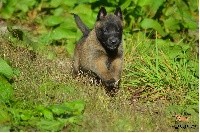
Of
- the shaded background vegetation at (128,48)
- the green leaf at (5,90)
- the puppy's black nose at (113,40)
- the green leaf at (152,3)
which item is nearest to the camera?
the shaded background vegetation at (128,48)

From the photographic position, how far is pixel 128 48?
9.86 m

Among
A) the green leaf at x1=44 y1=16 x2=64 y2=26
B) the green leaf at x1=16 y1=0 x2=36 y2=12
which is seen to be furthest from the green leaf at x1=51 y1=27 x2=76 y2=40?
Result: the green leaf at x1=16 y1=0 x2=36 y2=12

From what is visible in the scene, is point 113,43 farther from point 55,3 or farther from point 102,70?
point 55,3

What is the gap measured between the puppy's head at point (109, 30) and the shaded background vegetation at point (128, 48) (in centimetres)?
61

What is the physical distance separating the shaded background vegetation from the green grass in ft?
0.04

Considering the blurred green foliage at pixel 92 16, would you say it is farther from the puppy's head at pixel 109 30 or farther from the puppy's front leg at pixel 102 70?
the puppy's front leg at pixel 102 70

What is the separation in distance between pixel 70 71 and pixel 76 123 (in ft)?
7.87

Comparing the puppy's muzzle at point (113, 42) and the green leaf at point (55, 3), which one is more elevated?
the green leaf at point (55, 3)

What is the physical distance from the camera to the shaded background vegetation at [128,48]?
7.02m

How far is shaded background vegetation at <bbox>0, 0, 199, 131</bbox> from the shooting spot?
7.02 metres

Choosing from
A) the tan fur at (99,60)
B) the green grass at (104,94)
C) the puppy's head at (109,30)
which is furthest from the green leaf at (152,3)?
the tan fur at (99,60)

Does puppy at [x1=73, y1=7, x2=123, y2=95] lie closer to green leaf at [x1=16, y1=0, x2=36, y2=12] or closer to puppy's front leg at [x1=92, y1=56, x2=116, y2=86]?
puppy's front leg at [x1=92, y1=56, x2=116, y2=86]

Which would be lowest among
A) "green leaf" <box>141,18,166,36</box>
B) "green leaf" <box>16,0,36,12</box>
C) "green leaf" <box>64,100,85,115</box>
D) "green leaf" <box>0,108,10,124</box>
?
"green leaf" <box>0,108,10,124</box>

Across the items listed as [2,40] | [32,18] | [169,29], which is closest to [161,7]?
[169,29]
